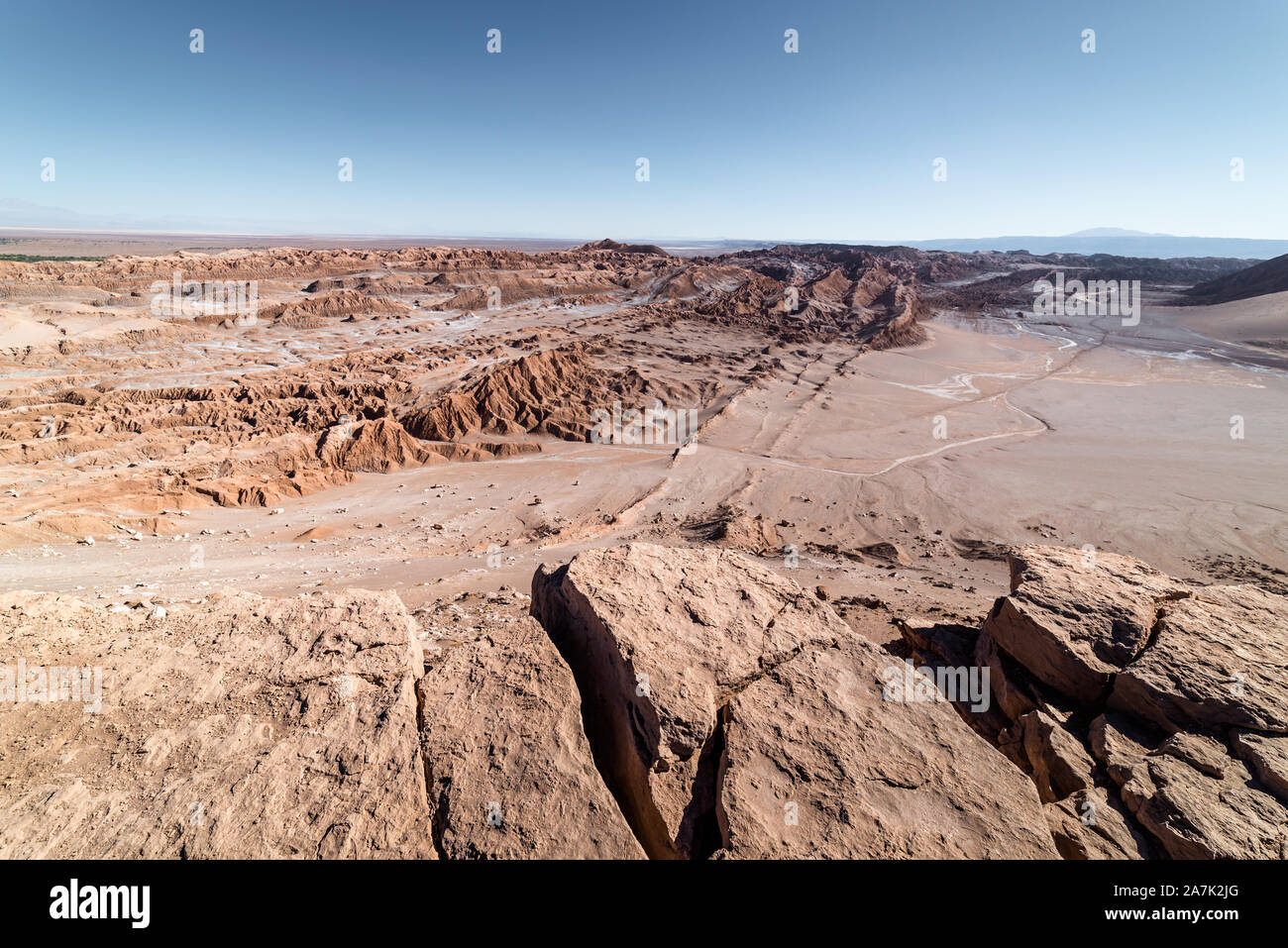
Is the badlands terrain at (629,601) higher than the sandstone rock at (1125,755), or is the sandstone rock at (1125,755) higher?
the badlands terrain at (629,601)

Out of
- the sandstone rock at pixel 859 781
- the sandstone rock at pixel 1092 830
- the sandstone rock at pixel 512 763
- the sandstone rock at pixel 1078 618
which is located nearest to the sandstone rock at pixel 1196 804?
the sandstone rock at pixel 1092 830

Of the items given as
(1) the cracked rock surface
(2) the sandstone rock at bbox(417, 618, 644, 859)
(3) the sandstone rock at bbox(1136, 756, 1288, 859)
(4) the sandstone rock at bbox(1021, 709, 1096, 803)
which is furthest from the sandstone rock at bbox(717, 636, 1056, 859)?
(4) the sandstone rock at bbox(1021, 709, 1096, 803)

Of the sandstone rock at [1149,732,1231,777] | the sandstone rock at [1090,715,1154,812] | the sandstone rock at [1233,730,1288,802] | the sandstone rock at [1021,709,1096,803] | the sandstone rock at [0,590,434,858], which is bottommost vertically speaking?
the sandstone rock at [1021,709,1096,803]

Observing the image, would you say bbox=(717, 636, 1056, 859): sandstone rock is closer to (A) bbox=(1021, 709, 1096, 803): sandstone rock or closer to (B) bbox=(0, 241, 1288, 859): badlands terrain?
(B) bbox=(0, 241, 1288, 859): badlands terrain

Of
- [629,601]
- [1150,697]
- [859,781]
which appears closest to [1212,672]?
[1150,697]

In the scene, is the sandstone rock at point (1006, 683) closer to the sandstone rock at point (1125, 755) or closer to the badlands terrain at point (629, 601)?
the badlands terrain at point (629, 601)

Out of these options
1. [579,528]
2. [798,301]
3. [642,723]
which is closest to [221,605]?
[642,723]
